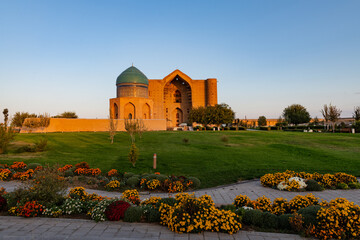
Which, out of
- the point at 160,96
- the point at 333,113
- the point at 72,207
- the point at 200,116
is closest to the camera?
the point at 72,207

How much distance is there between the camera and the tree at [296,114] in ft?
201

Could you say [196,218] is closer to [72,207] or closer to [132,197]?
[132,197]

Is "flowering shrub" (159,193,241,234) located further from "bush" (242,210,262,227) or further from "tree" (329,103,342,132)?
"tree" (329,103,342,132)

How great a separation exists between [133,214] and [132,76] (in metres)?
52.0

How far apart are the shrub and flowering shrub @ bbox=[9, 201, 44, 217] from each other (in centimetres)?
150

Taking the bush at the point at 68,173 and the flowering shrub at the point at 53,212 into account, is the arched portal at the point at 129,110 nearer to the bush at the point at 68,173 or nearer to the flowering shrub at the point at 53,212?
the bush at the point at 68,173

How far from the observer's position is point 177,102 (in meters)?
69.8

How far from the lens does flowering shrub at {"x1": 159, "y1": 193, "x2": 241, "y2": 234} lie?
4.20 meters

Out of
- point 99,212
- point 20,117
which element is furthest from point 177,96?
point 99,212

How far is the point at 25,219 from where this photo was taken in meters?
4.74

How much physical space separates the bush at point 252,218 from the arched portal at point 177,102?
59.6m

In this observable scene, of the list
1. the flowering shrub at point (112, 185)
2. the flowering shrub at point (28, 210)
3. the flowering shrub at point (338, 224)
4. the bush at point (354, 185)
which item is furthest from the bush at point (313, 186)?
the flowering shrub at point (28, 210)

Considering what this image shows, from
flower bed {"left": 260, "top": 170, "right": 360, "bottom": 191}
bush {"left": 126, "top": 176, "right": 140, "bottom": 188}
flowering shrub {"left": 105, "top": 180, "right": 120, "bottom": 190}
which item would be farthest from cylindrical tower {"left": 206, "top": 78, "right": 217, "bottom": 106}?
flowering shrub {"left": 105, "top": 180, "right": 120, "bottom": 190}

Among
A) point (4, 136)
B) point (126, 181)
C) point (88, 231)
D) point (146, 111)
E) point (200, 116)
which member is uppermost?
point (146, 111)
